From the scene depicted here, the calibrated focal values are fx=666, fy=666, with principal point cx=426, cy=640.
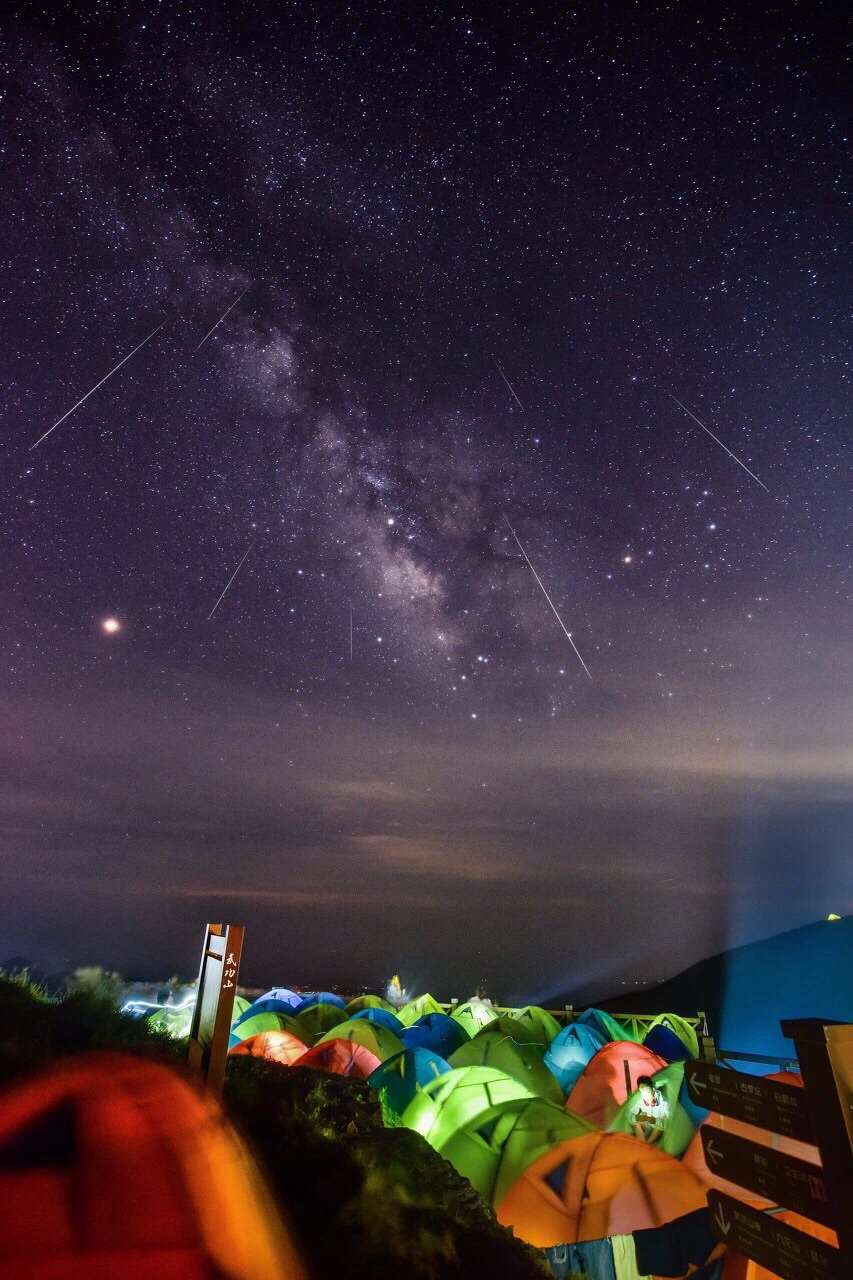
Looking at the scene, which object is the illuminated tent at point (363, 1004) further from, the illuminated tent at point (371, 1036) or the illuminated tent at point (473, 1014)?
the illuminated tent at point (371, 1036)

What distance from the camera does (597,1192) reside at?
376 inches

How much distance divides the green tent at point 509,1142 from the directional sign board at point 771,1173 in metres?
8.46

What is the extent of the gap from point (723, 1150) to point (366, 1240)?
3.56m

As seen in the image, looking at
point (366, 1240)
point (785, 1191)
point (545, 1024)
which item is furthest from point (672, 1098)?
point (545, 1024)

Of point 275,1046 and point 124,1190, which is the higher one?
point 275,1046

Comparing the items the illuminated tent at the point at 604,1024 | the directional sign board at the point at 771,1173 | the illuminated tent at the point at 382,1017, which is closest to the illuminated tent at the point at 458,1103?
the directional sign board at the point at 771,1173

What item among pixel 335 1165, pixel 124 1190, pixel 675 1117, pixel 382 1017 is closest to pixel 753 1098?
Answer: pixel 335 1165

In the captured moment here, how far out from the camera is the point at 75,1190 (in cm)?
505

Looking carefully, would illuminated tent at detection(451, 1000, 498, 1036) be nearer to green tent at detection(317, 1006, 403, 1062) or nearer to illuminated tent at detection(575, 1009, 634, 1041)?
illuminated tent at detection(575, 1009, 634, 1041)

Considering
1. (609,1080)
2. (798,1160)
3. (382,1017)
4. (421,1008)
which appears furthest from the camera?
(421,1008)

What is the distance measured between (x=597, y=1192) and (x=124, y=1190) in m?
7.44

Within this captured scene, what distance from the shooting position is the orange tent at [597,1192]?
9.09 m

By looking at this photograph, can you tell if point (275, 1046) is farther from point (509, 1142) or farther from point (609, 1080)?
point (509, 1142)

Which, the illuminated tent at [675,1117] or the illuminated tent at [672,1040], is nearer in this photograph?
the illuminated tent at [675,1117]
